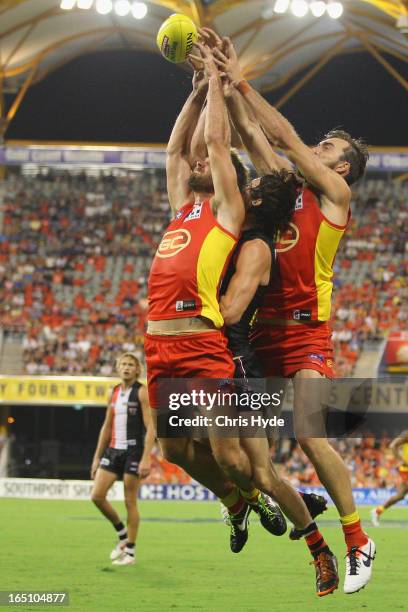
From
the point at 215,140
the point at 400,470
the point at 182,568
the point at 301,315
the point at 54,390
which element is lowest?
the point at 182,568

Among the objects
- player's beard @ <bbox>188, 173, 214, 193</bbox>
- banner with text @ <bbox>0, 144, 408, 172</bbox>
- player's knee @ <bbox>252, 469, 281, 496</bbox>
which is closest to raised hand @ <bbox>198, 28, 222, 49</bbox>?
player's beard @ <bbox>188, 173, 214, 193</bbox>

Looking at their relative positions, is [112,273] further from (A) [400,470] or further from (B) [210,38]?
(B) [210,38]

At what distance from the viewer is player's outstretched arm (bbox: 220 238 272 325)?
6.99m

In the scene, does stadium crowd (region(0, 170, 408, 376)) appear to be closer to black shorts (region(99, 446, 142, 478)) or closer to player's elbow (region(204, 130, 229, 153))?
black shorts (region(99, 446, 142, 478))

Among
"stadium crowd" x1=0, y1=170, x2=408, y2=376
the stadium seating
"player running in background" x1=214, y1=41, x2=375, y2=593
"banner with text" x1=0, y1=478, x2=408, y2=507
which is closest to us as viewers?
"player running in background" x1=214, y1=41, x2=375, y2=593

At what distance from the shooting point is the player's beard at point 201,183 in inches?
282

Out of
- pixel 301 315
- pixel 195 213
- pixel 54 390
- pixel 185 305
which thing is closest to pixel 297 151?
pixel 195 213

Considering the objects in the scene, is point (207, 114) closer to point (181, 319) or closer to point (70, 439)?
point (181, 319)

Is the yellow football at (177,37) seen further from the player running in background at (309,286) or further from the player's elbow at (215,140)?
the player's elbow at (215,140)

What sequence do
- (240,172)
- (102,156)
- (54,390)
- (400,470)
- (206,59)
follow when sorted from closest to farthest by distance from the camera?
(206,59) → (240,172) → (400,470) → (54,390) → (102,156)

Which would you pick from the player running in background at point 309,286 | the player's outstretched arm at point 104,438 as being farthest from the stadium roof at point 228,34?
the player running in background at point 309,286

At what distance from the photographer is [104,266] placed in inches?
1286

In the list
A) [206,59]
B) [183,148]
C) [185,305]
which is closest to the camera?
[185,305]

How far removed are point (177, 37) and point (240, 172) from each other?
112cm
